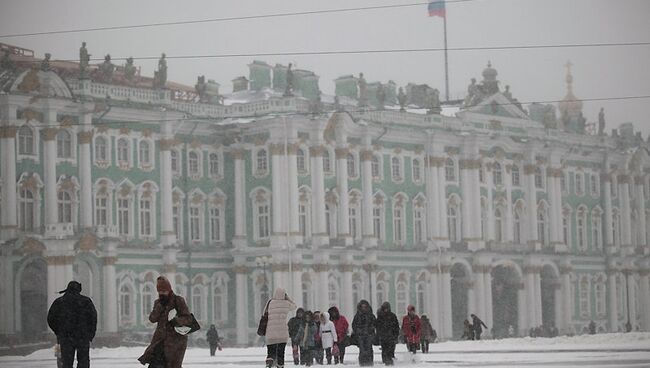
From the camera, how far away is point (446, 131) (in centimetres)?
7294

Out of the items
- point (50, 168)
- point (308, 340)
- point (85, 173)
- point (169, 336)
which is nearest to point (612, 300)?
point (85, 173)

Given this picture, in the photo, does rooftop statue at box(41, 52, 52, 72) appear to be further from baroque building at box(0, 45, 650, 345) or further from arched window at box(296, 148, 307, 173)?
arched window at box(296, 148, 307, 173)

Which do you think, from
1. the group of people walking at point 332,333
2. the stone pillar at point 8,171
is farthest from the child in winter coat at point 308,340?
the stone pillar at point 8,171

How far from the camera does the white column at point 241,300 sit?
64.6m

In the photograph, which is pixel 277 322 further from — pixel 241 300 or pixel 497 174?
pixel 497 174

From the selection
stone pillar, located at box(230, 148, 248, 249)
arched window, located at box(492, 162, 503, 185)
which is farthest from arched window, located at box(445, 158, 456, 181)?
stone pillar, located at box(230, 148, 248, 249)

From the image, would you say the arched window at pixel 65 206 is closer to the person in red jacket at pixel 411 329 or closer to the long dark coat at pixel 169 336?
the person in red jacket at pixel 411 329

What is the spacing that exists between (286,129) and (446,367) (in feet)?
117

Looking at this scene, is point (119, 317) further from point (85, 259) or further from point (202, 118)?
point (202, 118)

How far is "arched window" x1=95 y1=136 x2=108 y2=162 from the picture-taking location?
6006cm

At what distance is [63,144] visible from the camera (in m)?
58.6

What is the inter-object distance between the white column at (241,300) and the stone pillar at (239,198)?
117 centimetres

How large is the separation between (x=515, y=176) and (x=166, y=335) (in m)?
60.8

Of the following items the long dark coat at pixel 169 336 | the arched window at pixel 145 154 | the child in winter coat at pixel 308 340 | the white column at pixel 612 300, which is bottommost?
the white column at pixel 612 300
